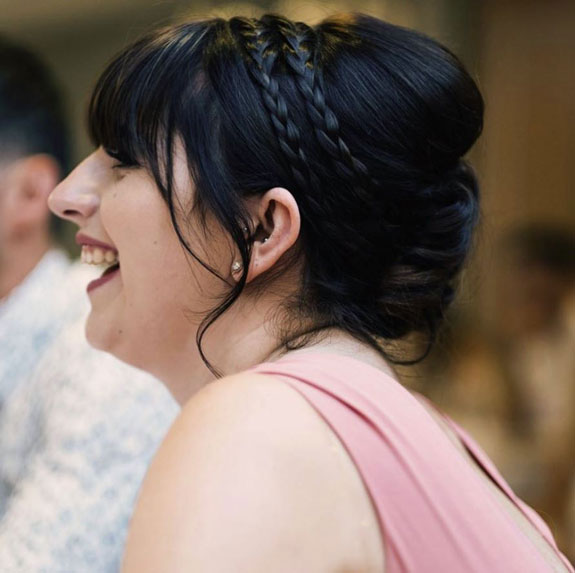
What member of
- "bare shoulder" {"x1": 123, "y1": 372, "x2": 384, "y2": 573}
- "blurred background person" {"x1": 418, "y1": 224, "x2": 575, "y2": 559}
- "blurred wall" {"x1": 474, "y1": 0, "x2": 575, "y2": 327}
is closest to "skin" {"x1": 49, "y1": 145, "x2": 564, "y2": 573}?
"bare shoulder" {"x1": 123, "y1": 372, "x2": 384, "y2": 573}

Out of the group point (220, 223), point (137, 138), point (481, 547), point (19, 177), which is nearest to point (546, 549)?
point (481, 547)

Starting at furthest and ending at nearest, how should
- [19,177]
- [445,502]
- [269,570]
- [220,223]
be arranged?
1. [19,177]
2. [220,223]
3. [445,502]
4. [269,570]

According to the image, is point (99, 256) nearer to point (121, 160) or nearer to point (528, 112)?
point (121, 160)

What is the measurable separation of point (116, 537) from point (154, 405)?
0.69 feet

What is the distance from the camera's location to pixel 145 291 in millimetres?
1215

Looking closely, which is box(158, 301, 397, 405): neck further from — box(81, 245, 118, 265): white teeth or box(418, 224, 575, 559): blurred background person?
box(418, 224, 575, 559): blurred background person

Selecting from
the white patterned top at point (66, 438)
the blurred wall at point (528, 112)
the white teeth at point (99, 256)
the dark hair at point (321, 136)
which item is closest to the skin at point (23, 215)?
the white patterned top at point (66, 438)

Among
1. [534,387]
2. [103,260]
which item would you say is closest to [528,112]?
[534,387]

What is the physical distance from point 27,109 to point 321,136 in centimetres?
108

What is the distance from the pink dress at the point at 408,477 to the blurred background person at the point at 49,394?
44 centimetres

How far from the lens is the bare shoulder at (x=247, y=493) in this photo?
2.91 ft

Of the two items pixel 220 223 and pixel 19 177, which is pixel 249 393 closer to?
pixel 220 223

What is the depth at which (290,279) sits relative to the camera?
Result: 1.19m

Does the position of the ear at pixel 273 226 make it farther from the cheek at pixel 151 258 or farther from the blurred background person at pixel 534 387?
the blurred background person at pixel 534 387
